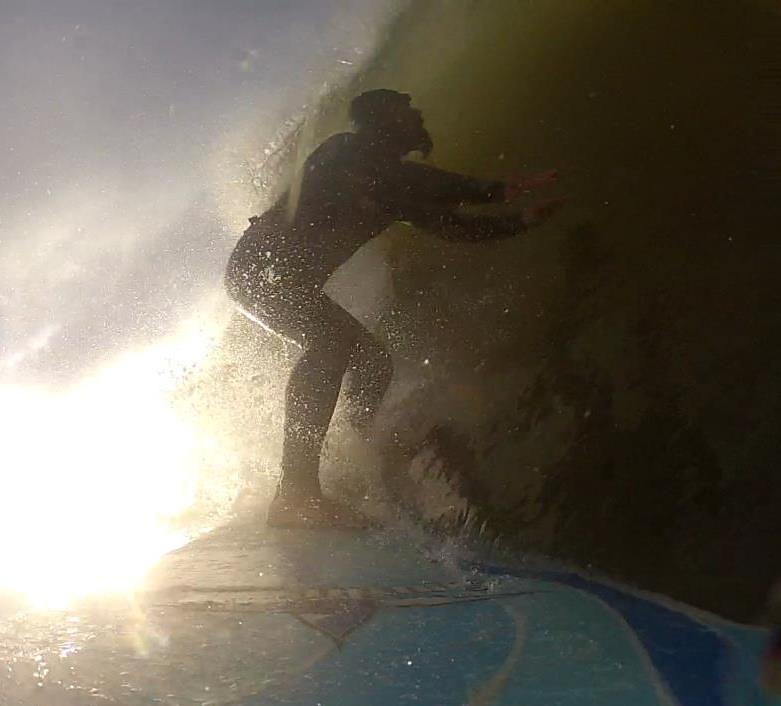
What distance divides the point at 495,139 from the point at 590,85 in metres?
0.13

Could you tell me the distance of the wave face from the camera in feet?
2.87

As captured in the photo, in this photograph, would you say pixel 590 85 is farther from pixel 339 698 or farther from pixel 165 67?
Result: pixel 339 698

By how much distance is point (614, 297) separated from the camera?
927 mm

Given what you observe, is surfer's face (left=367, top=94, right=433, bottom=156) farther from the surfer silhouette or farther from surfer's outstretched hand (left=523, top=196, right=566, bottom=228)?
surfer's outstretched hand (left=523, top=196, right=566, bottom=228)

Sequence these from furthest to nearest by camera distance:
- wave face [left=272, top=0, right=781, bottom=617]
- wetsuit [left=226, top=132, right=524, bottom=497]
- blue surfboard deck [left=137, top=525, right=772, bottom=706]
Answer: wetsuit [left=226, top=132, right=524, bottom=497] < wave face [left=272, top=0, right=781, bottom=617] < blue surfboard deck [left=137, top=525, right=772, bottom=706]

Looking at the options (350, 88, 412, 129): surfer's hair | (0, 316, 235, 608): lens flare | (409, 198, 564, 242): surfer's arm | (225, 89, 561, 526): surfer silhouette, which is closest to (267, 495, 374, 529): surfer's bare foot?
(225, 89, 561, 526): surfer silhouette

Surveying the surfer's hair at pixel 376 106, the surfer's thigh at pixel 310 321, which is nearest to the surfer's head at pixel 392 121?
the surfer's hair at pixel 376 106

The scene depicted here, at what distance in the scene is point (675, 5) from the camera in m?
0.90

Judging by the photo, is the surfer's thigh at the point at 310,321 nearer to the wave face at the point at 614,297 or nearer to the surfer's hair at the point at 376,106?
the wave face at the point at 614,297

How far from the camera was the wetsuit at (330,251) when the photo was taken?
0.98 m

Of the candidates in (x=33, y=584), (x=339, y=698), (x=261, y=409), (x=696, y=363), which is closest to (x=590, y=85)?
(x=696, y=363)

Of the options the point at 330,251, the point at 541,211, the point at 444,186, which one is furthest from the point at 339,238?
the point at 541,211

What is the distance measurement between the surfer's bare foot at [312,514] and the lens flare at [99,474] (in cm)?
11

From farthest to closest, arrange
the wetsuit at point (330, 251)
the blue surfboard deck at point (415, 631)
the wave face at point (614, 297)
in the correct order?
the wetsuit at point (330, 251)
the wave face at point (614, 297)
the blue surfboard deck at point (415, 631)
